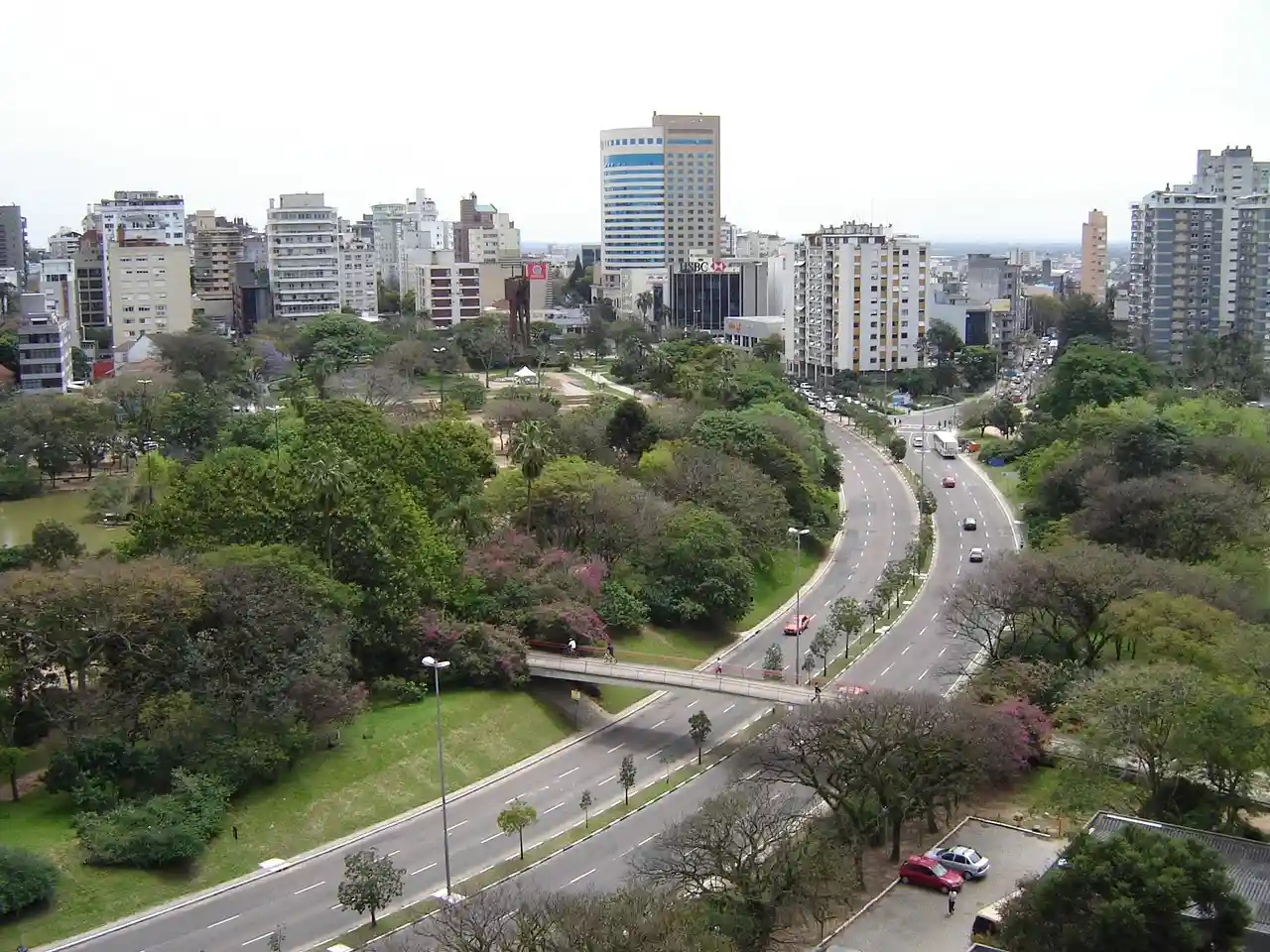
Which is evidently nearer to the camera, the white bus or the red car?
the red car

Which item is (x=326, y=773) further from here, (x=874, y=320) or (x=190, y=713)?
(x=874, y=320)

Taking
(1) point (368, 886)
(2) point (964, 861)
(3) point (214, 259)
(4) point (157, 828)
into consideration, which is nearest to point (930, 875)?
(2) point (964, 861)

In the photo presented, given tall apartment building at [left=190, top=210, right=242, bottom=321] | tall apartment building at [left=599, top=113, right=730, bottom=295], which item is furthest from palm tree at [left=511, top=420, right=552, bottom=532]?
tall apartment building at [left=599, top=113, right=730, bottom=295]

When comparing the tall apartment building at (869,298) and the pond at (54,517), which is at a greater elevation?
the tall apartment building at (869,298)

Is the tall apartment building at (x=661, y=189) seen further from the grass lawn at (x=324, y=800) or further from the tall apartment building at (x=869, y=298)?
the grass lawn at (x=324, y=800)

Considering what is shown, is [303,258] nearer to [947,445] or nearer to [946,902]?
[947,445]

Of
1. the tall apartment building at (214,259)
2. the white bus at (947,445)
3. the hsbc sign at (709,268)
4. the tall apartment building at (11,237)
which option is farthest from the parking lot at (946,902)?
the tall apartment building at (11,237)

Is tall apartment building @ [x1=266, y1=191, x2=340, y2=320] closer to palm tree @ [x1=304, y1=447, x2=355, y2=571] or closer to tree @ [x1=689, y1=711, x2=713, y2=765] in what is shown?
palm tree @ [x1=304, y1=447, x2=355, y2=571]
